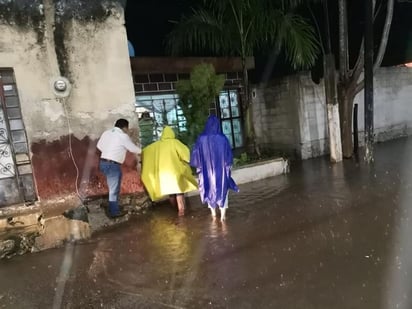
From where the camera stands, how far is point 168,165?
20.6 feet

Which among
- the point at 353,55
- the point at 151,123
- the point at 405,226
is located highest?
the point at 353,55

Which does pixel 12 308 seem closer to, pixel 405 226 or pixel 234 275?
pixel 234 275

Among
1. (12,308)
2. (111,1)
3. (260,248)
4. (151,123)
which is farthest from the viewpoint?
(151,123)

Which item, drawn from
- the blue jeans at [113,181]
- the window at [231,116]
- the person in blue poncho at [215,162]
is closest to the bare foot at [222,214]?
the person in blue poncho at [215,162]

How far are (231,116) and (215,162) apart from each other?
5477mm

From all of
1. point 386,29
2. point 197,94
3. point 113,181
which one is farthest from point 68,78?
point 386,29

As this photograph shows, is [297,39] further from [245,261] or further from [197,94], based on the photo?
[245,261]

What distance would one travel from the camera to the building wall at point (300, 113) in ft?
35.6

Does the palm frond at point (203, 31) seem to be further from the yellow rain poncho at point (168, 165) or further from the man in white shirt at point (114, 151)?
the man in white shirt at point (114, 151)

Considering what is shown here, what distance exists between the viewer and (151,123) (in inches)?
316

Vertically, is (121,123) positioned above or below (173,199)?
above

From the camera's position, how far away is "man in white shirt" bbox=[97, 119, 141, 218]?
601 centimetres

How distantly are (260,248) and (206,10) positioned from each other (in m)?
5.83

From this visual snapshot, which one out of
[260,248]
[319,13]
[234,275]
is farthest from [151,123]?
[319,13]
